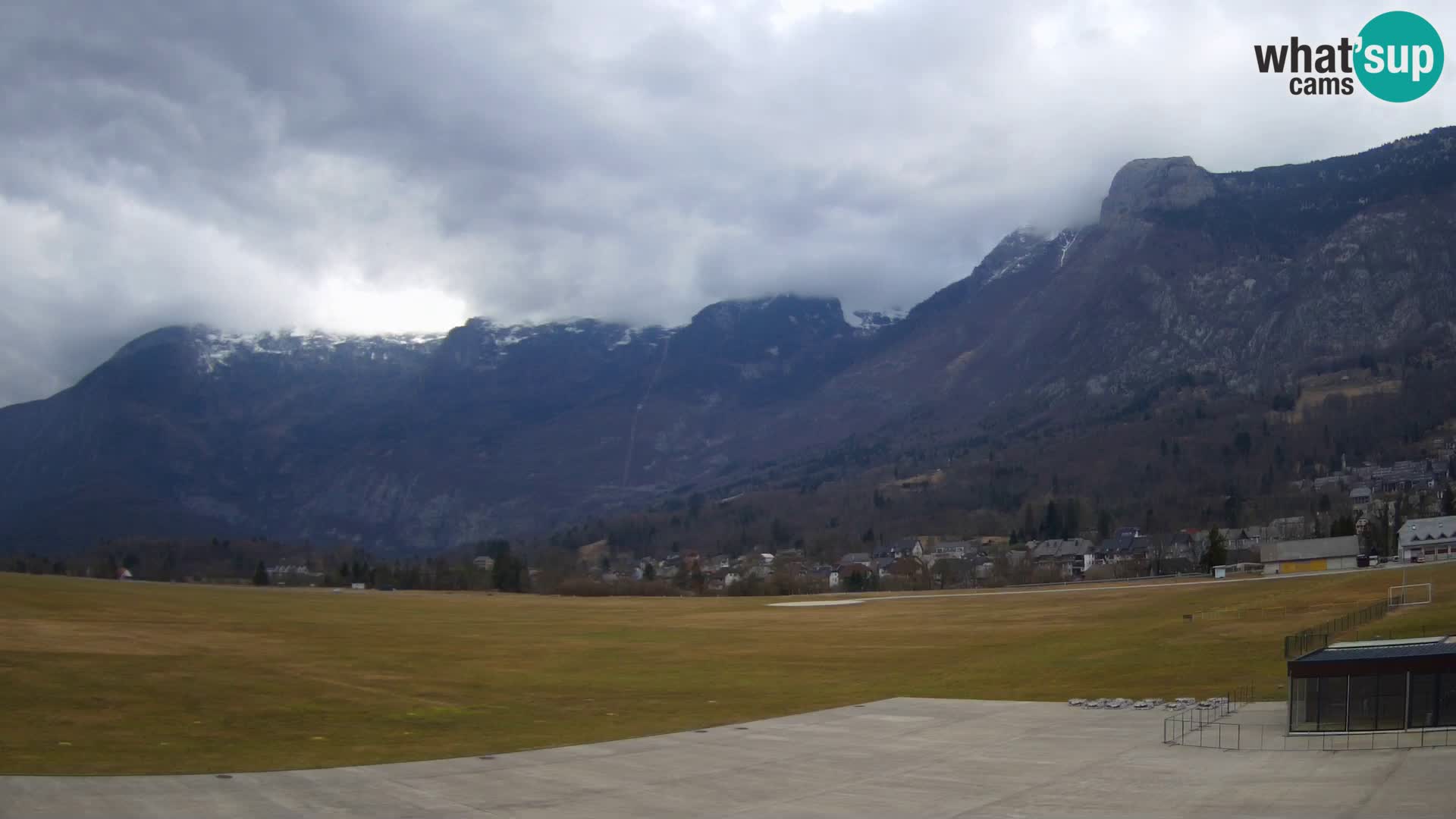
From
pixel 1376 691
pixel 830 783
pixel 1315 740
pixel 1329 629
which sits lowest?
pixel 830 783

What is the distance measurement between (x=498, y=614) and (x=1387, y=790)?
278 ft

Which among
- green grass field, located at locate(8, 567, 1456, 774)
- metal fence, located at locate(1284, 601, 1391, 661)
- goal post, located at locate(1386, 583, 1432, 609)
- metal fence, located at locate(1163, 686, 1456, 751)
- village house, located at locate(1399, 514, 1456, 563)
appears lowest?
green grass field, located at locate(8, 567, 1456, 774)

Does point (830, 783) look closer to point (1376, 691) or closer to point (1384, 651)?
point (1376, 691)

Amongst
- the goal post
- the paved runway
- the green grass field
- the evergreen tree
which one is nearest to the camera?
the paved runway

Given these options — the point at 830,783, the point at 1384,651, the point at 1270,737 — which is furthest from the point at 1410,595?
the point at 830,783

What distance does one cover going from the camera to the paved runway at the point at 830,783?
27453 mm

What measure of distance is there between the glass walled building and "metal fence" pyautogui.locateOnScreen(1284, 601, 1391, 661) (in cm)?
709

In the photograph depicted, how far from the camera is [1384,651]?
3828 centimetres

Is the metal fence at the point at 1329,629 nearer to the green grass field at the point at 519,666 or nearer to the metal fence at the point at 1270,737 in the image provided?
the green grass field at the point at 519,666

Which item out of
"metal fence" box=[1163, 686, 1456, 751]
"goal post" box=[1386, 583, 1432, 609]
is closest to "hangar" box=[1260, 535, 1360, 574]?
"goal post" box=[1386, 583, 1432, 609]

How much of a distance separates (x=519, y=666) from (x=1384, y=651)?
39.6 metres

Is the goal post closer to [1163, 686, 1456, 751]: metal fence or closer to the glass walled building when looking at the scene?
the glass walled building

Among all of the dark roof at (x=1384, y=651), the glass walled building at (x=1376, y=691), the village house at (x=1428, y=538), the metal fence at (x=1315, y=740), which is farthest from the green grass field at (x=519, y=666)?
the village house at (x=1428, y=538)

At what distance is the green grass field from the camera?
119 feet
